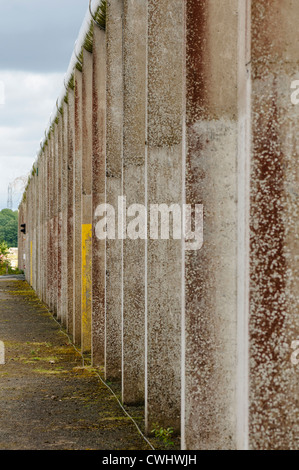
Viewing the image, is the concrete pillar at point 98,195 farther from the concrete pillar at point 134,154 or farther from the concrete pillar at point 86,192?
the concrete pillar at point 134,154

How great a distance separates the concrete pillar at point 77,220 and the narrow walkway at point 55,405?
0.53m

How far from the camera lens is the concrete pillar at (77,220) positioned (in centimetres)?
1270

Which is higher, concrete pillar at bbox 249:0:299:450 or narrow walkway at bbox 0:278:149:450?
concrete pillar at bbox 249:0:299:450

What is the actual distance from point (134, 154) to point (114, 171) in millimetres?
1228

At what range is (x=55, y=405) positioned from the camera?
7824 mm

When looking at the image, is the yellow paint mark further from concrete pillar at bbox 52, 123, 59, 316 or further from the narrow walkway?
concrete pillar at bbox 52, 123, 59, 316

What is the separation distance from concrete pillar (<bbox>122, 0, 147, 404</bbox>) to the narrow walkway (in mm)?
885

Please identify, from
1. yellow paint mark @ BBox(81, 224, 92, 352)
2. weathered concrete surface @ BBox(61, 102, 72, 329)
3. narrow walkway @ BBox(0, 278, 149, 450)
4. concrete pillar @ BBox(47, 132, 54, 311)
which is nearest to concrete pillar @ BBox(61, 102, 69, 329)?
weathered concrete surface @ BBox(61, 102, 72, 329)

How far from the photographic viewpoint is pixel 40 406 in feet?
25.6

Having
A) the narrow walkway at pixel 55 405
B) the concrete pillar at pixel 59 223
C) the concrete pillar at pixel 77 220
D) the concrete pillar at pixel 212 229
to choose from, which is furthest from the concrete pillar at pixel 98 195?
the concrete pillar at pixel 59 223

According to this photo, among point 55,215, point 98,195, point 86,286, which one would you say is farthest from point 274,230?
point 55,215

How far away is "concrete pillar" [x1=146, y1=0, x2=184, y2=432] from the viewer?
21.3 ft

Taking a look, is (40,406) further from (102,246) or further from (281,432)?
(281,432)

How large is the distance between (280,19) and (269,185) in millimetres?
962
